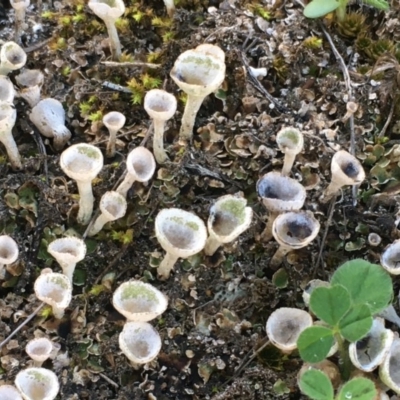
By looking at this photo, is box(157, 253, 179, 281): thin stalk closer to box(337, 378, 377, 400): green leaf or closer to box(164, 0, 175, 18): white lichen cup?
box(337, 378, 377, 400): green leaf

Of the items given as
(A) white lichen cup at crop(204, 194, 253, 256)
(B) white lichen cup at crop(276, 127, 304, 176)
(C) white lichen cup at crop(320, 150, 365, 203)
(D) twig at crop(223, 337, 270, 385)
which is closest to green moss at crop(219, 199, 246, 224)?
(A) white lichen cup at crop(204, 194, 253, 256)

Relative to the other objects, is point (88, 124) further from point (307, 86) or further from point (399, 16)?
point (399, 16)

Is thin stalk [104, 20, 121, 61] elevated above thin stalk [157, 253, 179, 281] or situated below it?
above

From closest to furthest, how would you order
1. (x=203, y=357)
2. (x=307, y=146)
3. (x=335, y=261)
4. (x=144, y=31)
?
(x=203, y=357), (x=335, y=261), (x=307, y=146), (x=144, y=31)

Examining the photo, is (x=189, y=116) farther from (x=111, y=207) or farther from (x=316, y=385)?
(x=316, y=385)

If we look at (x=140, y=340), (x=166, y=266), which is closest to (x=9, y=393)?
(x=140, y=340)

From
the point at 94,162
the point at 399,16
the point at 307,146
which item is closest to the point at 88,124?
the point at 94,162
